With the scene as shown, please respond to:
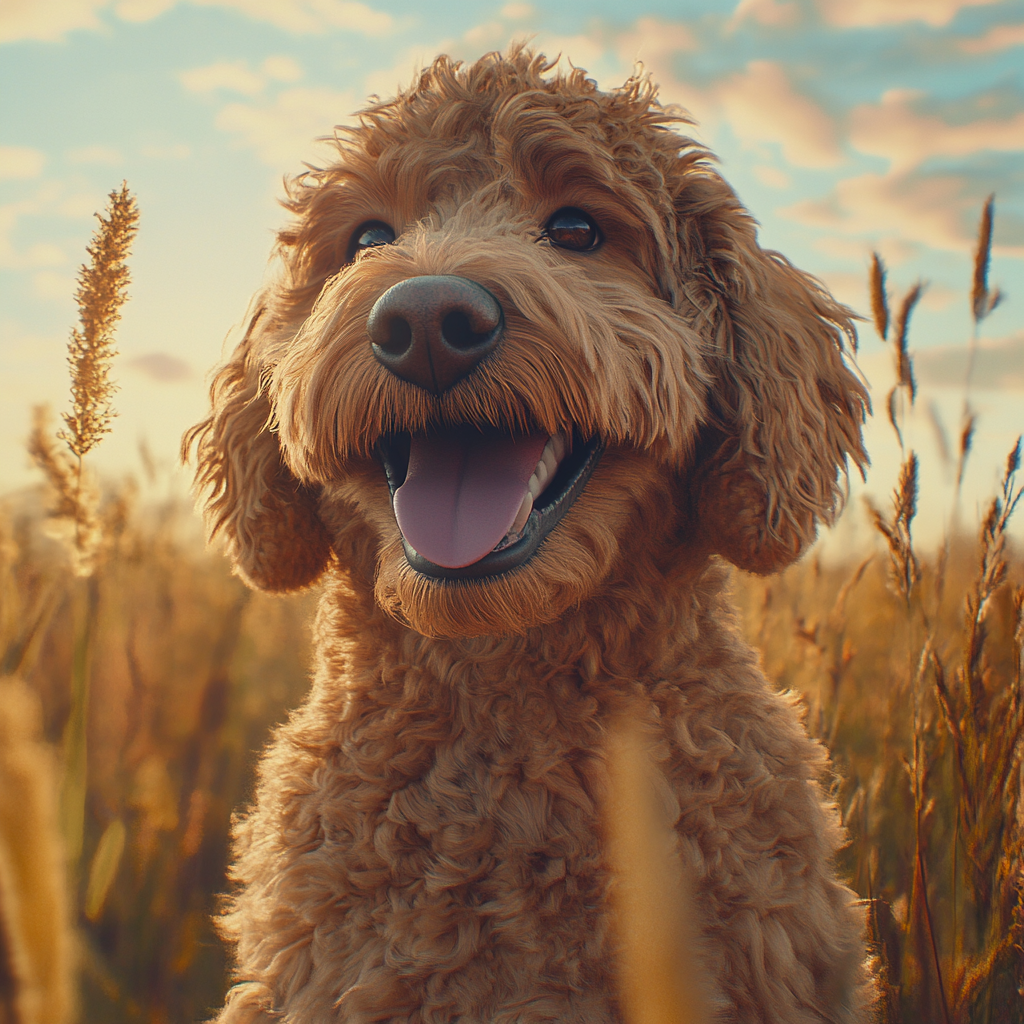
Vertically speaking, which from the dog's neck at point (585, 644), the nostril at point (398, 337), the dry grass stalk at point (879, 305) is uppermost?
the dry grass stalk at point (879, 305)

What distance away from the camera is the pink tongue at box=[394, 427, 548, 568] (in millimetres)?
1819

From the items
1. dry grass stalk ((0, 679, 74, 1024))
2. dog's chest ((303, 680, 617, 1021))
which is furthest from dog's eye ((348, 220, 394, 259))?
dry grass stalk ((0, 679, 74, 1024))

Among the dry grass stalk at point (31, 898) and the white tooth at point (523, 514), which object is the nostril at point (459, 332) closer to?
the white tooth at point (523, 514)

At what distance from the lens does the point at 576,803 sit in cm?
181

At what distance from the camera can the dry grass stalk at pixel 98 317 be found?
1.60m

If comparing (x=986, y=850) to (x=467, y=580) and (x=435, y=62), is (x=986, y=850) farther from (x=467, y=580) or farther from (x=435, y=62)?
(x=435, y=62)

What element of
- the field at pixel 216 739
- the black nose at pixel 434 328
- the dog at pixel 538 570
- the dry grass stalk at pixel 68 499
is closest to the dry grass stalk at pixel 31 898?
the field at pixel 216 739

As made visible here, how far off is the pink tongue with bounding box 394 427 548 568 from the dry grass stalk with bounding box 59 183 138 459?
63 cm

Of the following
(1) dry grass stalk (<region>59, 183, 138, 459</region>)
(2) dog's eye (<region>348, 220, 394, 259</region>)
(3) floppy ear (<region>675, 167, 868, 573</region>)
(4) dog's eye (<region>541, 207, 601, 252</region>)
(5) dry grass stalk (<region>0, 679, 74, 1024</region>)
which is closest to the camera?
(5) dry grass stalk (<region>0, 679, 74, 1024</region>)

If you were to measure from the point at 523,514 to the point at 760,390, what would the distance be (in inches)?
27.6

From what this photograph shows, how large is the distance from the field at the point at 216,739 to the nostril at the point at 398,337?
0.78m

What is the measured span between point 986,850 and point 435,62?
2462 millimetres

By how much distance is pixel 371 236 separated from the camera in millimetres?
2375

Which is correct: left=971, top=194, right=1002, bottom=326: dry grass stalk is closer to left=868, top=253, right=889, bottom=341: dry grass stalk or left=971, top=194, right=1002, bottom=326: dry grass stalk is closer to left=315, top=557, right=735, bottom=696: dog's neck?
left=868, top=253, right=889, bottom=341: dry grass stalk
